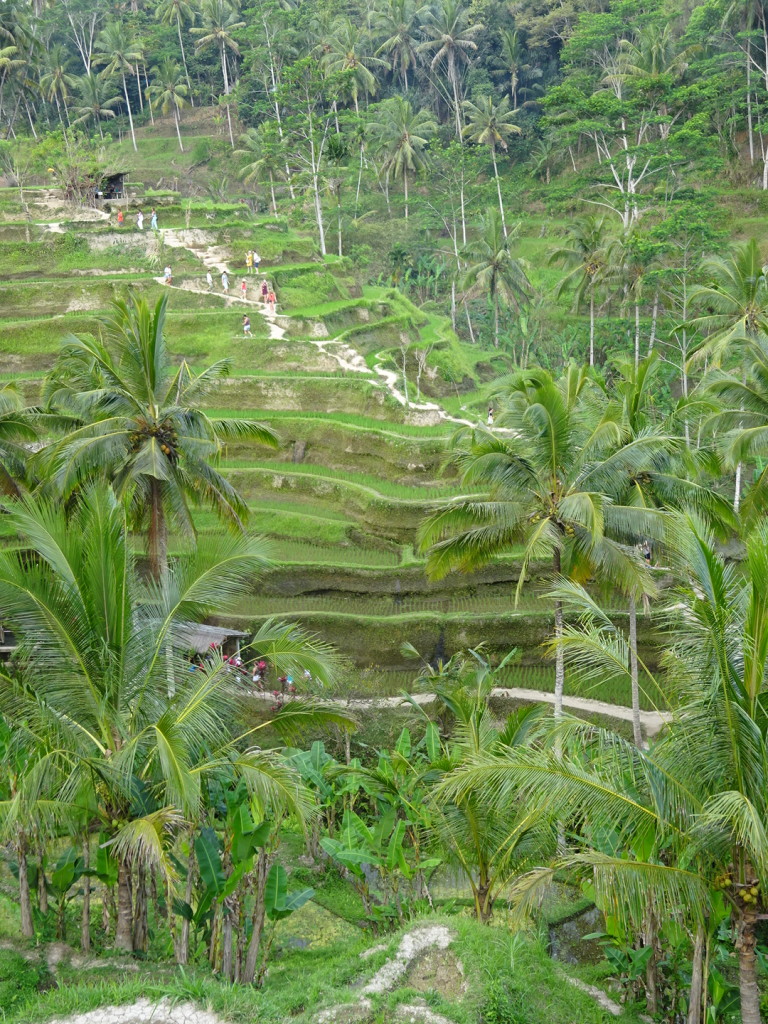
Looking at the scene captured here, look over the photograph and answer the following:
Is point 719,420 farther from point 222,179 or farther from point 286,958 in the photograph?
point 222,179

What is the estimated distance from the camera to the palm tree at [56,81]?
189 feet

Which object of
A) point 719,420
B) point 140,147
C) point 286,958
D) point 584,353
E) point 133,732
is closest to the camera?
point 133,732

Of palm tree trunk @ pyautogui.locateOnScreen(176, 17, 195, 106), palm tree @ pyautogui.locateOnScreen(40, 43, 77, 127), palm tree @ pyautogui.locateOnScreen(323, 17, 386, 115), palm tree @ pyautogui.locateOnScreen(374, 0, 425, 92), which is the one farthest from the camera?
palm tree trunk @ pyautogui.locateOnScreen(176, 17, 195, 106)

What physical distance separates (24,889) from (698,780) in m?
7.32

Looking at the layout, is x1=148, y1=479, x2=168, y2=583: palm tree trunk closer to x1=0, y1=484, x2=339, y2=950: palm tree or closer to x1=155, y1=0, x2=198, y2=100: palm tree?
x1=0, y1=484, x2=339, y2=950: palm tree

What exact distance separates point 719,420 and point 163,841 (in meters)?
12.8

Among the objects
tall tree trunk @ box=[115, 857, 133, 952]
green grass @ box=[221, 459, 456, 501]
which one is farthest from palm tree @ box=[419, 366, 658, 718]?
green grass @ box=[221, 459, 456, 501]

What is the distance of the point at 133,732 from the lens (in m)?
9.41

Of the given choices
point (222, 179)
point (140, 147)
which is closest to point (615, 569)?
point (222, 179)

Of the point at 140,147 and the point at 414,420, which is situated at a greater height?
the point at 140,147

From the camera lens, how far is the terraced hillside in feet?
68.5

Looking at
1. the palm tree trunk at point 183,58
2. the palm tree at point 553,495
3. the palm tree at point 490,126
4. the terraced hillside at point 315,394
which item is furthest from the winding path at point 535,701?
the palm tree trunk at point 183,58

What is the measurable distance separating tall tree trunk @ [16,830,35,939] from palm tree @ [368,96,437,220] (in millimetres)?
42150

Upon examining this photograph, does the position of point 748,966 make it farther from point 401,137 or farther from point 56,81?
point 56,81
